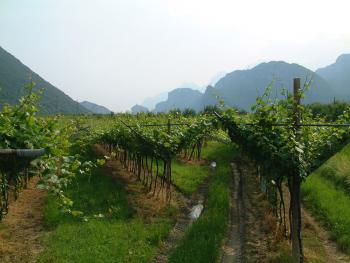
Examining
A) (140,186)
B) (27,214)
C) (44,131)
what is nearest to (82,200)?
(27,214)

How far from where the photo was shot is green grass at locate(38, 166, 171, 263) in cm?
873

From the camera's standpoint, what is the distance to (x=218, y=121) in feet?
30.1

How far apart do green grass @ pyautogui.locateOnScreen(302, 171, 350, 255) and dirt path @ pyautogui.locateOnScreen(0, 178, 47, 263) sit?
6983 millimetres

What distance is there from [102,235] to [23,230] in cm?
247

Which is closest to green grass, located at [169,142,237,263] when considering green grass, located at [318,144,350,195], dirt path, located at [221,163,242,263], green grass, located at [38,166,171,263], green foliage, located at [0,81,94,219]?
dirt path, located at [221,163,242,263]

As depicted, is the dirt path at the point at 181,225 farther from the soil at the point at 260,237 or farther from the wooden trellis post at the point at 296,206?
the wooden trellis post at the point at 296,206

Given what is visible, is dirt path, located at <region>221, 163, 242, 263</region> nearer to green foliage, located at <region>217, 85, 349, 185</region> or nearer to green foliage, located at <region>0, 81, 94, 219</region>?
green foliage, located at <region>217, 85, 349, 185</region>

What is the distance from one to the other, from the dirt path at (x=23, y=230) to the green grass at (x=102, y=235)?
11.7 inches

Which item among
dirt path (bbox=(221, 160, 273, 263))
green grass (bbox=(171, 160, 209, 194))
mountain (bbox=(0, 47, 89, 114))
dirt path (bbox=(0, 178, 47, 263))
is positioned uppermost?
mountain (bbox=(0, 47, 89, 114))

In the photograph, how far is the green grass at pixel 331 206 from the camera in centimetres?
993

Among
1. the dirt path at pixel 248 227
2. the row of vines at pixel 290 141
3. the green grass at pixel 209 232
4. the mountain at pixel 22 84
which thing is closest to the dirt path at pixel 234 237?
the dirt path at pixel 248 227

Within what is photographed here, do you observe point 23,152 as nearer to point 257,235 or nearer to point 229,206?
point 257,235

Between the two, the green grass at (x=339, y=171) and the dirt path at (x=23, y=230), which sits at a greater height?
the green grass at (x=339, y=171)

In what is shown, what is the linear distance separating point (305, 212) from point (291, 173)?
450 cm
